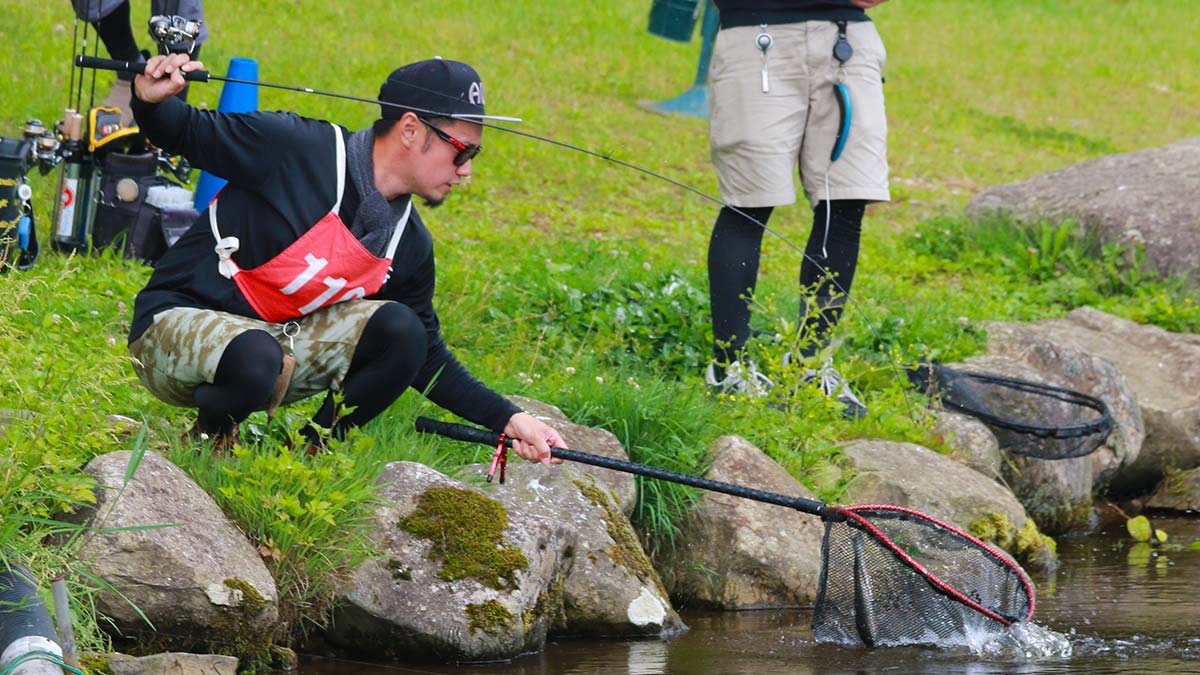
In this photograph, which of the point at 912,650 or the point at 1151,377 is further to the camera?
the point at 1151,377

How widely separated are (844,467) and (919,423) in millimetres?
694

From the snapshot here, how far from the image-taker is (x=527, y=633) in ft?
13.4

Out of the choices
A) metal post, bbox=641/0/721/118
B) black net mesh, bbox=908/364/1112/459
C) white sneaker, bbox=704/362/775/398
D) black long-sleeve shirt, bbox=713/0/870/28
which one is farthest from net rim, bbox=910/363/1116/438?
metal post, bbox=641/0/721/118

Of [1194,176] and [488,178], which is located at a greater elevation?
[1194,176]

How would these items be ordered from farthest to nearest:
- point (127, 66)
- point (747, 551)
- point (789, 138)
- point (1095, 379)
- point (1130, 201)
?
point (1130, 201) < point (1095, 379) < point (789, 138) < point (747, 551) < point (127, 66)

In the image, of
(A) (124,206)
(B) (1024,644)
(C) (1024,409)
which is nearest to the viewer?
(B) (1024,644)

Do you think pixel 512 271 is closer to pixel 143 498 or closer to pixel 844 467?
pixel 844 467

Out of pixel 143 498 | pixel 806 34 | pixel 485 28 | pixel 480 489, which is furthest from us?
pixel 485 28

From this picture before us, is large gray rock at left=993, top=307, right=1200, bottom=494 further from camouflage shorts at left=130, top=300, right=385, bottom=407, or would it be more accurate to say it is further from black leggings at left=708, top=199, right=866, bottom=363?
camouflage shorts at left=130, top=300, right=385, bottom=407

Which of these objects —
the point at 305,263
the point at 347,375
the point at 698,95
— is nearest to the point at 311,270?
the point at 305,263

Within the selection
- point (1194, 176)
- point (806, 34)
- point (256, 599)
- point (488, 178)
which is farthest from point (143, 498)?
point (1194, 176)

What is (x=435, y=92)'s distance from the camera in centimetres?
408

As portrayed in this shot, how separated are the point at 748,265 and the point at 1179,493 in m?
2.40

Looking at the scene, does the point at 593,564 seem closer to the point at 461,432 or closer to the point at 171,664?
the point at 461,432
